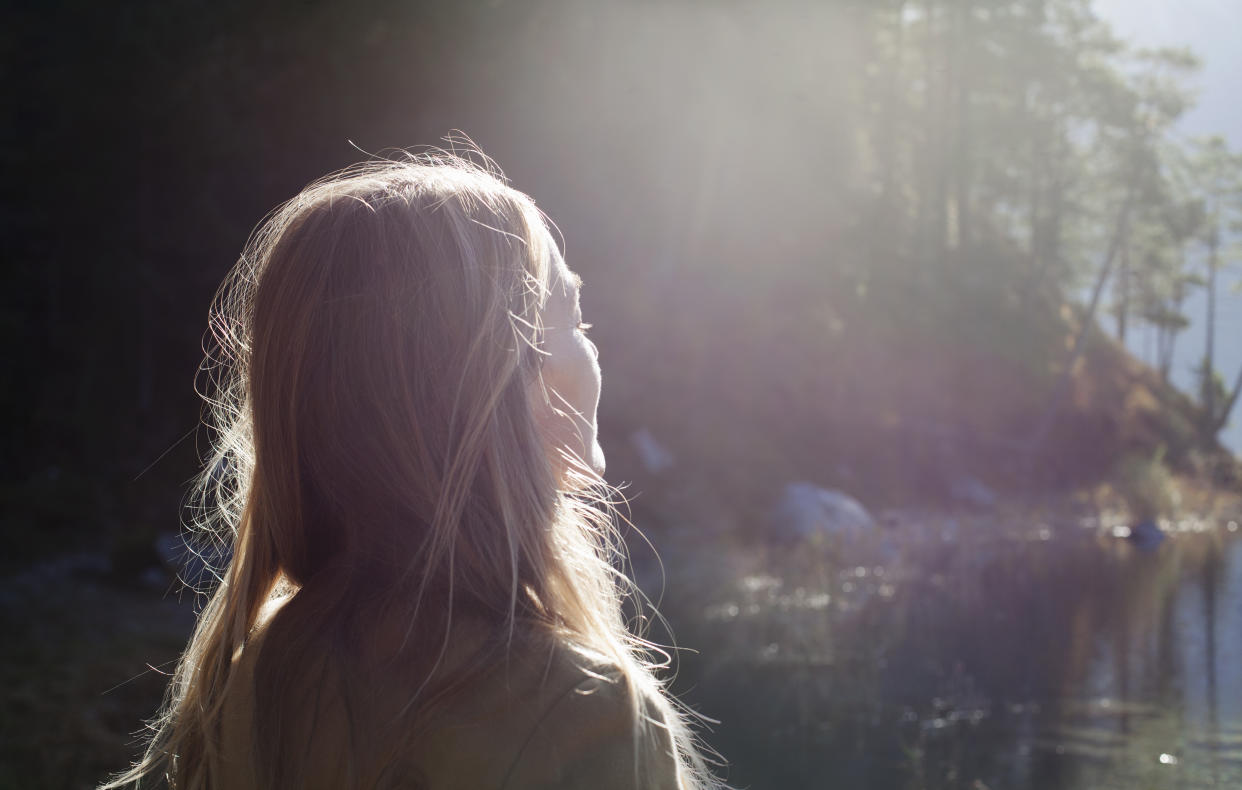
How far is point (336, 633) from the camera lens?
0.87 m

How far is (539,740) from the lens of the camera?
775mm

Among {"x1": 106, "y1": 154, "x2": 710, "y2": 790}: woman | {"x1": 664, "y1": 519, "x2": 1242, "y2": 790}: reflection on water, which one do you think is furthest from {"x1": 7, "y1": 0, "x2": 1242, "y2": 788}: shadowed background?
{"x1": 106, "y1": 154, "x2": 710, "y2": 790}: woman

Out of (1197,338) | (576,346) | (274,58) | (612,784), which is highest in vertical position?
(274,58)

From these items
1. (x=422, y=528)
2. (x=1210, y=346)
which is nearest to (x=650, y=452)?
(x=422, y=528)

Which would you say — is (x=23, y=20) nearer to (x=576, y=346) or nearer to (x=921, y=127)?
(x=576, y=346)

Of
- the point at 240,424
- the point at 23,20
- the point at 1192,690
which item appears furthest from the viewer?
the point at 23,20

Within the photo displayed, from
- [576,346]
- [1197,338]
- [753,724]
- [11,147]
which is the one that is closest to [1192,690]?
[753,724]

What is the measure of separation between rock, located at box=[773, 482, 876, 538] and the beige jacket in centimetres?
1059

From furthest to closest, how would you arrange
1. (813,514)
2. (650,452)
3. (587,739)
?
(650,452) → (813,514) → (587,739)

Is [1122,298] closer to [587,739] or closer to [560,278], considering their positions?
[560,278]

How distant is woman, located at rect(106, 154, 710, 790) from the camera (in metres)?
0.80

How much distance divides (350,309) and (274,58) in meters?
10.7

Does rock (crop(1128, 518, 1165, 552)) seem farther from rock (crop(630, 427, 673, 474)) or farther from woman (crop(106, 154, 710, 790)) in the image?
woman (crop(106, 154, 710, 790))

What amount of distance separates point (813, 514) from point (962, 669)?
19.0 feet
